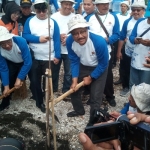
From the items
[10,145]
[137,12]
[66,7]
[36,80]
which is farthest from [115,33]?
[10,145]

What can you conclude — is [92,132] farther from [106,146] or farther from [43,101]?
[43,101]

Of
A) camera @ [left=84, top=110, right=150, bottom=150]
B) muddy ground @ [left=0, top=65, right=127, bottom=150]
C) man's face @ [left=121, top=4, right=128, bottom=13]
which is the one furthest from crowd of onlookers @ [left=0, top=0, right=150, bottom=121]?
camera @ [left=84, top=110, right=150, bottom=150]

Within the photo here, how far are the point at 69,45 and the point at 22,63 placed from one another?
3.31 ft

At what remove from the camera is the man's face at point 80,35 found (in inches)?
137

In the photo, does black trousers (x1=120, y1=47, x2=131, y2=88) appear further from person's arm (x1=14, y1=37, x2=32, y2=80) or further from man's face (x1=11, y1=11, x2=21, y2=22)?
man's face (x1=11, y1=11, x2=21, y2=22)

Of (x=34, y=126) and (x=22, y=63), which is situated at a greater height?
(x=22, y=63)

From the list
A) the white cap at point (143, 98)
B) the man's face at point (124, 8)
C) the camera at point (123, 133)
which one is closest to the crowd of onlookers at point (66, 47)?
the white cap at point (143, 98)

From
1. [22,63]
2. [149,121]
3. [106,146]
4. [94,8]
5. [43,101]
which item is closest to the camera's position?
[149,121]

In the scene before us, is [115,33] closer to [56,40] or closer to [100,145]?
[56,40]

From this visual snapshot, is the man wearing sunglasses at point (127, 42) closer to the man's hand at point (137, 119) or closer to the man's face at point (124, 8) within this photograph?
the man's face at point (124, 8)

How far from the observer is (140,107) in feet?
9.57

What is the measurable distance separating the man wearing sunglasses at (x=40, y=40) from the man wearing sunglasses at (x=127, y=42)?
1374mm

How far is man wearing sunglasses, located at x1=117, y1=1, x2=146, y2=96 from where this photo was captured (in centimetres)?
487

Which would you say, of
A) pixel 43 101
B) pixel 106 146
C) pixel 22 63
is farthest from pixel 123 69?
pixel 106 146
